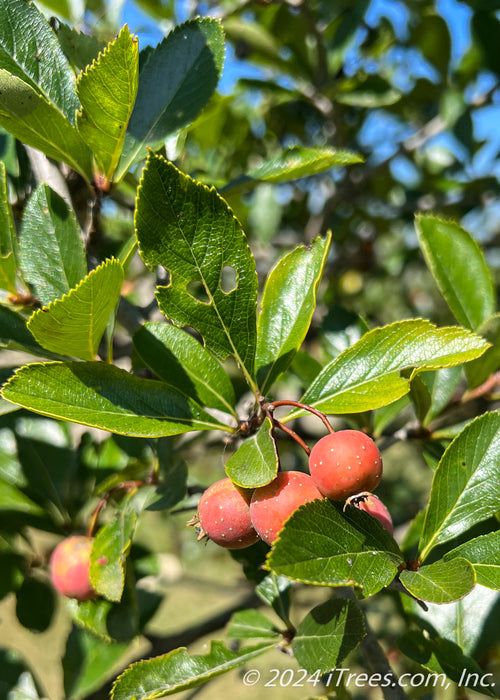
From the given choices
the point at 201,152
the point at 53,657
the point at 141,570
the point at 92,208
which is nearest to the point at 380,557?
the point at 92,208

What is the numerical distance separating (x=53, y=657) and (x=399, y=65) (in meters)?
5.99

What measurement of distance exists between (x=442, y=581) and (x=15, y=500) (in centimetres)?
87

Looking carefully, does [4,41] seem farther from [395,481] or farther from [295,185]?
[395,481]

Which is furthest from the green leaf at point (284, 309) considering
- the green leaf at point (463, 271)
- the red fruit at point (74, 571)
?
the red fruit at point (74, 571)

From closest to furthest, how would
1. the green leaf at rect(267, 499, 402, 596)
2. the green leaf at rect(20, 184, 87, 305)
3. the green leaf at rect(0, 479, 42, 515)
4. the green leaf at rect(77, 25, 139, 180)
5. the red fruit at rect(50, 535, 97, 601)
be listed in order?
the green leaf at rect(267, 499, 402, 596) → the green leaf at rect(77, 25, 139, 180) → the green leaf at rect(20, 184, 87, 305) → the red fruit at rect(50, 535, 97, 601) → the green leaf at rect(0, 479, 42, 515)

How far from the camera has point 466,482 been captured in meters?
0.75

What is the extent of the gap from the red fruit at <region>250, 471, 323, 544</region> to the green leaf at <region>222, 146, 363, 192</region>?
442mm

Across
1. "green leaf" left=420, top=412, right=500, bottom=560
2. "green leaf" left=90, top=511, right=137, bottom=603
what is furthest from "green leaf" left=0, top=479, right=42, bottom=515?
"green leaf" left=420, top=412, right=500, bottom=560

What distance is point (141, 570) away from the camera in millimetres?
1299

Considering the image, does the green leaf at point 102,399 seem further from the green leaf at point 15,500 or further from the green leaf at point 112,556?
the green leaf at point 15,500

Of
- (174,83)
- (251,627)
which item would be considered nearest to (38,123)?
(174,83)

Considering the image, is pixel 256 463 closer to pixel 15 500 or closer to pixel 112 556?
pixel 112 556

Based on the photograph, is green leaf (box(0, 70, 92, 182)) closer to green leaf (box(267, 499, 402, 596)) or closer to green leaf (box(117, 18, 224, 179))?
green leaf (box(117, 18, 224, 179))

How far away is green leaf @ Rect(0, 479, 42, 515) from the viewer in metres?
1.17
